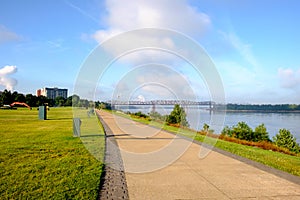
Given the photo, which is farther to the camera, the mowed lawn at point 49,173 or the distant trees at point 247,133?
the distant trees at point 247,133

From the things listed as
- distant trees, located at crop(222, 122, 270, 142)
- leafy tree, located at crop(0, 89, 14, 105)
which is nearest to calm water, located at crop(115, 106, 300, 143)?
distant trees, located at crop(222, 122, 270, 142)

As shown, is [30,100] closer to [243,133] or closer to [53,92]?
[53,92]

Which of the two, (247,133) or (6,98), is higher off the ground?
(6,98)

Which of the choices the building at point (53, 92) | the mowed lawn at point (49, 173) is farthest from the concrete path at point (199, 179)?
the building at point (53, 92)

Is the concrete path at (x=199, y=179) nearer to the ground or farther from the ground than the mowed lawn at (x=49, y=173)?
nearer to the ground

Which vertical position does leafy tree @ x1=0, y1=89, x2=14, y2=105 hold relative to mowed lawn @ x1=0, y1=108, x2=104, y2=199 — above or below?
above

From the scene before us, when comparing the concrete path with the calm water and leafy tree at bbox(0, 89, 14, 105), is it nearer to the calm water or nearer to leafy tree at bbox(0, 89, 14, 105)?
the calm water

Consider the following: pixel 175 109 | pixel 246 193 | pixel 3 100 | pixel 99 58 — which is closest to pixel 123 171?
pixel 246 193

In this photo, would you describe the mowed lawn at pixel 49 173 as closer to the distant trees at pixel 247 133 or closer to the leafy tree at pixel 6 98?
the distant trees at pixel 247 133

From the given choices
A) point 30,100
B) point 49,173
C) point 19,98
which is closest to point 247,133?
point 49,173

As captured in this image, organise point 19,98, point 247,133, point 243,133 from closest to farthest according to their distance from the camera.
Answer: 1. point 243,133
2. point 247,133
3. point 19,98

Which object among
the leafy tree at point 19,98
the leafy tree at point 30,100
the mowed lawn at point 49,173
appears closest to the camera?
the mowed lawn at point 49,173

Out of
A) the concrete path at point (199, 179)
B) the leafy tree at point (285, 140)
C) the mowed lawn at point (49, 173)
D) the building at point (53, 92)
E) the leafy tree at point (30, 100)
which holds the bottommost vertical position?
the leafy tree at point (285, 140)

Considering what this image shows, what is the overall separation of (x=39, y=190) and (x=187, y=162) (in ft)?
14.1
